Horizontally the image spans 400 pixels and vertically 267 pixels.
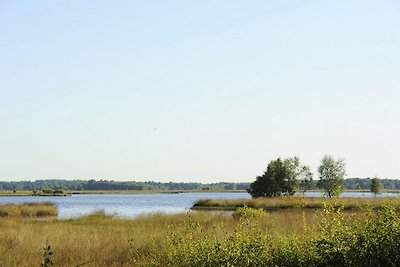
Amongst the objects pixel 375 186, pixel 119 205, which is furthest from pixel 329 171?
pixel 119 205

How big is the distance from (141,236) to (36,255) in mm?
4604

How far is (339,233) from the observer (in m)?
11.0

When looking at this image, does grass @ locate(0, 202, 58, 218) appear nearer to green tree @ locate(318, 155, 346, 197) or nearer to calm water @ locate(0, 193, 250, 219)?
calm water @ locate(0, 193, 250, 219)

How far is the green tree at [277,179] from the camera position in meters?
74.4

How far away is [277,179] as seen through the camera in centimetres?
7519

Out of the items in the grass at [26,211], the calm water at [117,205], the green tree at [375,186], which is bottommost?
the calm water at [117,205]

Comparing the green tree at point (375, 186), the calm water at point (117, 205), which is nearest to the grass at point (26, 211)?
the calm water at point (117, 205)

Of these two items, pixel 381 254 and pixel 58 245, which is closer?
pixel 381 254

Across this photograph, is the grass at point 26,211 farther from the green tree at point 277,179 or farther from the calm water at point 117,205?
the green tree at point 277,179

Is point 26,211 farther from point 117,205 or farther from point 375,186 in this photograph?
point 375,186

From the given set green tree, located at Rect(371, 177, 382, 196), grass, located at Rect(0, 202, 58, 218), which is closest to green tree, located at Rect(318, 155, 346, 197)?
green tree, located at Rect(371, 177, 382, 196)

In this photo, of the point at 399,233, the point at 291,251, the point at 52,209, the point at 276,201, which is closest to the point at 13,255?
the point at 291,251

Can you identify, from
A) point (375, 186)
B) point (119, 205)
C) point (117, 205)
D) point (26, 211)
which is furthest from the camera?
point (375, 186)

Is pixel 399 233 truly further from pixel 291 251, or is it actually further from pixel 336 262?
pixel 291 251
